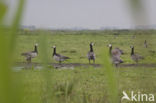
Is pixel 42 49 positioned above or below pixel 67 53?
above

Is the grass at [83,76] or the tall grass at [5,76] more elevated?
the tall grass at [5,76]

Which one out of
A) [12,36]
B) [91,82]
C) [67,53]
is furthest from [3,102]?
[67,53]

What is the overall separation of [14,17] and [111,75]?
3 cm

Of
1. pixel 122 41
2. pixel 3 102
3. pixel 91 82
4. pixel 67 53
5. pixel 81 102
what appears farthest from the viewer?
pixel 122 41

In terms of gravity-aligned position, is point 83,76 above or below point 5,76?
below

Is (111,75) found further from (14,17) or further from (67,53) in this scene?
(67,53)

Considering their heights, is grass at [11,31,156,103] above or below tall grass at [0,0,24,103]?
below

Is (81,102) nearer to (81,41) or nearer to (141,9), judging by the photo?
(141,9)

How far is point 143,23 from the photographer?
69 millimetres

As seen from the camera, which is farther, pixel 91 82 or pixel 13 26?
pixel 91 82

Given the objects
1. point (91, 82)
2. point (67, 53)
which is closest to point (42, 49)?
point (91, 82)

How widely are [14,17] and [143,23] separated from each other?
1.5 inches

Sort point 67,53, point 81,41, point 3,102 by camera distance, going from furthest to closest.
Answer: point 81,41 < point 67,53 < point 3,102

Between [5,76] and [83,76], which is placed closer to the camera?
[5,76]
